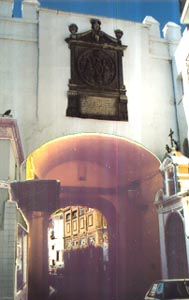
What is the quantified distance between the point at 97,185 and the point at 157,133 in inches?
57.9

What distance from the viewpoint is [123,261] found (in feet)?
20.3

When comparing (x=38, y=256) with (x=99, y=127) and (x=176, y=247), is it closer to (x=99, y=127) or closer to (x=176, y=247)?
(x=176, y=247)

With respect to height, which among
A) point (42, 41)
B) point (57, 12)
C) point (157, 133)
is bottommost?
point (157, 133)

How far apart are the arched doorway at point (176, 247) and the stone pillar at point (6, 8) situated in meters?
4.34

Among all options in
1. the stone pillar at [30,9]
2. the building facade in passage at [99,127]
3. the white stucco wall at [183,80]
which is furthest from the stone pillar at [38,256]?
the stone pillar at [30,9]

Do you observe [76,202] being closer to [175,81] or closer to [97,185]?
[97,185]

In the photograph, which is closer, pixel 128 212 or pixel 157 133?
pixel 128 212

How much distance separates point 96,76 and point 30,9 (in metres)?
1.64

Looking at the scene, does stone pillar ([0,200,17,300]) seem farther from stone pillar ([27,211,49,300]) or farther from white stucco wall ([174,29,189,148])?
white stucco wall ([174,29,189,148])

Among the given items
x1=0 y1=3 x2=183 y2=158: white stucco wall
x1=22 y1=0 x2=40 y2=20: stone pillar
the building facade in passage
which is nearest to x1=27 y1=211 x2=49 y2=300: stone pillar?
the building facade in passage

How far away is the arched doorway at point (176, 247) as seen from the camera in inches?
243

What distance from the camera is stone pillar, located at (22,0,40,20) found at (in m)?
7.03

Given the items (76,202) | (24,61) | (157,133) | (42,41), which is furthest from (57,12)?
(76,202)

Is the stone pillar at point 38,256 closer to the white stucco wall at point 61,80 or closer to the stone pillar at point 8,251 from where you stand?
the stone pillar at point 8,251
